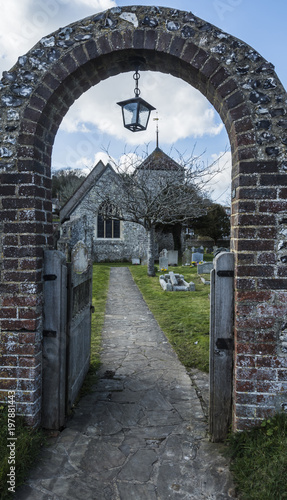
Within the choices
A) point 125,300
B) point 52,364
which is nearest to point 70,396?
point 52,364

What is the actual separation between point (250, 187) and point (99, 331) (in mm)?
4992

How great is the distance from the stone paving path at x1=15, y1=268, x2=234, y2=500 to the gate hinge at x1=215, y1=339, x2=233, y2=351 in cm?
92

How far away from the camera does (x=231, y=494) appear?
2455 millimetres

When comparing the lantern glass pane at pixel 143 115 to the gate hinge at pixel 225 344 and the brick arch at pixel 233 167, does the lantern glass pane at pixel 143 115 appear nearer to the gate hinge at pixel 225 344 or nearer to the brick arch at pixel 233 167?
the brick arch at pixel 233 167

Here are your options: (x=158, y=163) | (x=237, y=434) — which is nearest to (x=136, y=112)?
(x=237, y=434)

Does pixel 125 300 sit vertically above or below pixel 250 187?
below

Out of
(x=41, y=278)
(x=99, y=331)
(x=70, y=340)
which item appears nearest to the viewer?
(x=41, y=278)

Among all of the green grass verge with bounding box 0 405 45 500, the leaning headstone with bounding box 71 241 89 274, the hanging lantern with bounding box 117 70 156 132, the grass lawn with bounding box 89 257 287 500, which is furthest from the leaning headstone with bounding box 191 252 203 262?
the green grass verge with bounding box 0 405 45 500

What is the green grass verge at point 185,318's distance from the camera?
17.9 feet

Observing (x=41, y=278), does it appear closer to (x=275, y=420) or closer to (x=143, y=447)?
(x=143, y=447)

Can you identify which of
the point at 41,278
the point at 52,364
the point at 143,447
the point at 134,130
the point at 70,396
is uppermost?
the point at 134,130

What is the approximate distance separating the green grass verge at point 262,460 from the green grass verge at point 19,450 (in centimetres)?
166

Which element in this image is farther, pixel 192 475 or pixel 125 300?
pixel 125 300

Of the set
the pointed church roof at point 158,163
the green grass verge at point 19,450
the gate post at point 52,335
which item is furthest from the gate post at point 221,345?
the pointed church roof at point 158,163
